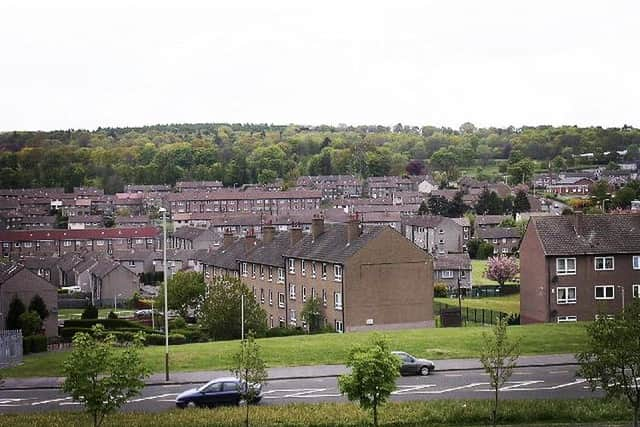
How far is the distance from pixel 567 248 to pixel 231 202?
10068cm

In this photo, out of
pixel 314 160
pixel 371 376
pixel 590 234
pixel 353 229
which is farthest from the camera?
pixel 314 160

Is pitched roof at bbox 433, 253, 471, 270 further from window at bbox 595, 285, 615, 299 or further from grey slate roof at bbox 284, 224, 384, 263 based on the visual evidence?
window at bbox 595, 285, 615, 299

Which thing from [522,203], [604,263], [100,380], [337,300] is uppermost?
[522,203]

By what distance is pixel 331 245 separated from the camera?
4984cm

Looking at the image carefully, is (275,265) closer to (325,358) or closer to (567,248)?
(567,248)

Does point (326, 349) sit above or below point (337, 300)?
below

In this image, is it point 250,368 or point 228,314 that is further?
point 228,314

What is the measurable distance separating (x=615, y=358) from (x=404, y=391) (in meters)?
7.40

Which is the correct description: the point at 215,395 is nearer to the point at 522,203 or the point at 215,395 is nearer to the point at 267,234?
the point at 267,234

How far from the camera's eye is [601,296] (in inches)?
1801

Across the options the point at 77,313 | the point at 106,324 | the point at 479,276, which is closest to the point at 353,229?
the point at 106,324

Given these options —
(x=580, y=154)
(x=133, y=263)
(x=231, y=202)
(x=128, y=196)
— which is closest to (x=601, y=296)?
(x=133, y=263)

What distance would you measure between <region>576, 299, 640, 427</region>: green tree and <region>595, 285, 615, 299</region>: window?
23.9m

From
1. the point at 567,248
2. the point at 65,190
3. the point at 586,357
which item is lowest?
the point at 586,357
